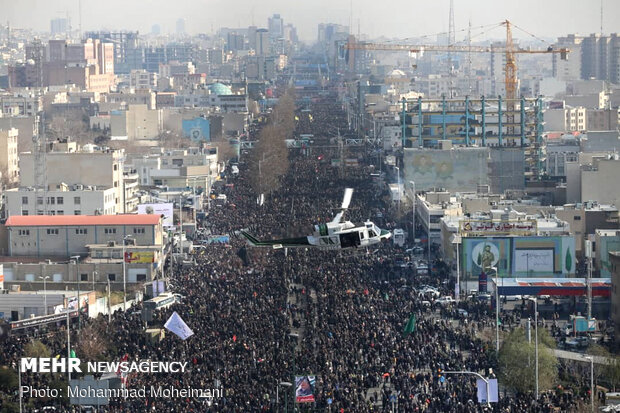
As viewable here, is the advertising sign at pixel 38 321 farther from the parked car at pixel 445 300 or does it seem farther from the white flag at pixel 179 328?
the parked car at pixel 445 300

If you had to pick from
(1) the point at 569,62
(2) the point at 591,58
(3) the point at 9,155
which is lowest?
(3) the point at 9,155

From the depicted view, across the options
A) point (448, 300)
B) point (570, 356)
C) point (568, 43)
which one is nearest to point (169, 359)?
point (570, 356)

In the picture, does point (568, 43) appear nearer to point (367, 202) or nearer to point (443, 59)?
point (443, 59)

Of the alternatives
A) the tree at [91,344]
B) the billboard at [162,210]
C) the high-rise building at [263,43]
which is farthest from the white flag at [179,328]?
the high-rise building at [263,43]

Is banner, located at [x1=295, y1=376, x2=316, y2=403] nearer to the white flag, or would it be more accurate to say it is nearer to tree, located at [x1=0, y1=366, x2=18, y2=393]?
the white flag

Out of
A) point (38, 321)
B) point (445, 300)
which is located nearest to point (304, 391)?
point (38, 321)

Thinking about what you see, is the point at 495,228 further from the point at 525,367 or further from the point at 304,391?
the point at 304,391
